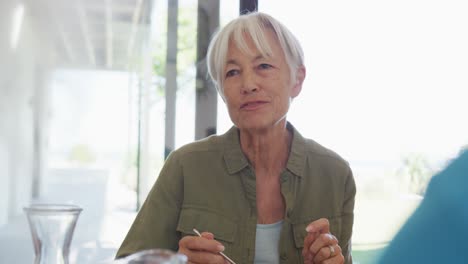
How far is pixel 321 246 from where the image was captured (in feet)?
3.22

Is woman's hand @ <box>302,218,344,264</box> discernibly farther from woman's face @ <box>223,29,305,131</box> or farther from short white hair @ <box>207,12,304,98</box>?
short white hair @ <box>207,12,304,98</box>

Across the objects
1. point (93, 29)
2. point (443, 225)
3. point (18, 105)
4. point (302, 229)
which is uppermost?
point (93, 29)

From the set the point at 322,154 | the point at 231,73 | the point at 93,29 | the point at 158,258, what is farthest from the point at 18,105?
the point at 158,258

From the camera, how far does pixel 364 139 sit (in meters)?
2.14

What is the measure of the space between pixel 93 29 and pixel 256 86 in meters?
1.54

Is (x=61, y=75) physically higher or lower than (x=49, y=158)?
higher

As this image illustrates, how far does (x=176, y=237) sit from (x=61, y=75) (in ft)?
4.95

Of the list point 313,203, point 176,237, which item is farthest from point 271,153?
point 176,237

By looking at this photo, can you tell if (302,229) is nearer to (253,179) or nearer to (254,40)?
(253,179)

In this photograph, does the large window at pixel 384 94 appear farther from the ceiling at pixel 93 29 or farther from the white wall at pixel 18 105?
the white wall at pixel 18 105

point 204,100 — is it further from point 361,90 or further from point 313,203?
point 313,203

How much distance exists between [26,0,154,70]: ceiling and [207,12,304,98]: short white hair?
4.22 ft

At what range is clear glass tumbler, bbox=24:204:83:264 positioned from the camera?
0.62 meters

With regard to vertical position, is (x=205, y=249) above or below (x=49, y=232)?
below
